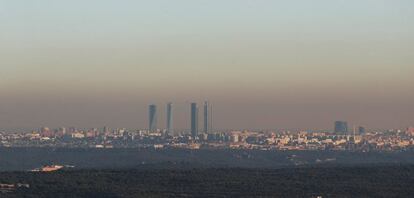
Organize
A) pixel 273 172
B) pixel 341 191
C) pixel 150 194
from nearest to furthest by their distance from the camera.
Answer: pixel 150 194 < pixel 341 191 < pixel 273 172

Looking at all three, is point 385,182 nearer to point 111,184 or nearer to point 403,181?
point 403,181

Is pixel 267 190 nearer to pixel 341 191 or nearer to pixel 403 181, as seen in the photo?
pixel 341 191

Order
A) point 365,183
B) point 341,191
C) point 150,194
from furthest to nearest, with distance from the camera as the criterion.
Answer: point 365,183 < point 341,191 < point 150,194

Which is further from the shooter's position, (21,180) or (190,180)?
(190,180)

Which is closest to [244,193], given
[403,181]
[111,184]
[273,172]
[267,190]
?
[267,190]

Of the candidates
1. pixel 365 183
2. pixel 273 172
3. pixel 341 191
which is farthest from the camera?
pixel 273 172

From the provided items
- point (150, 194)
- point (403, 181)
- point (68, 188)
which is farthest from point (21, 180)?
point (403, 181)
